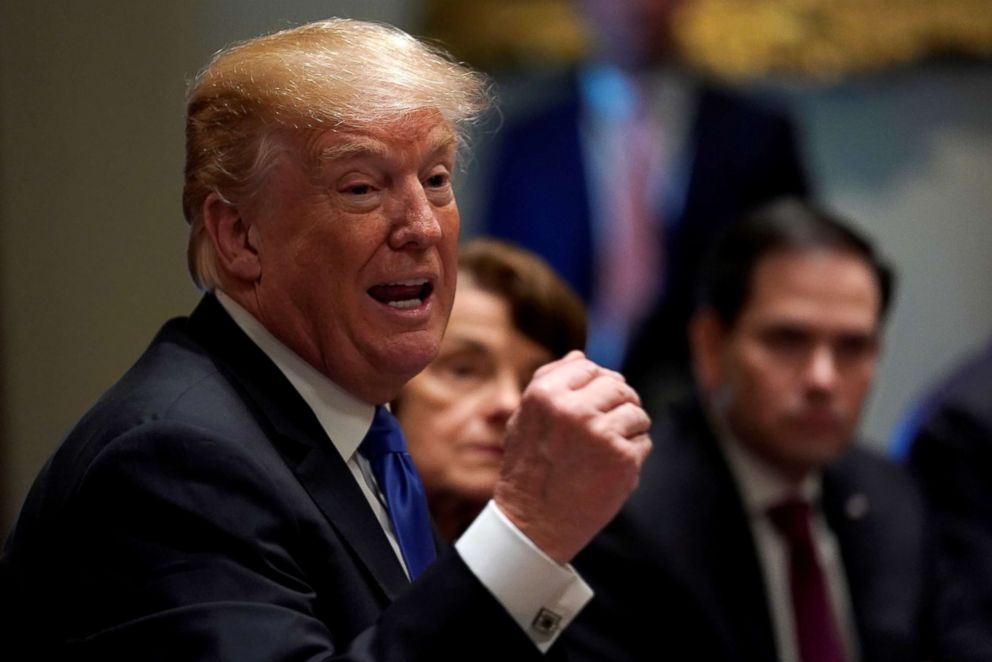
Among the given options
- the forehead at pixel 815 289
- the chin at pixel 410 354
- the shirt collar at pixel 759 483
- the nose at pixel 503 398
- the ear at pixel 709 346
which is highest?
the chin at pixel 410 354

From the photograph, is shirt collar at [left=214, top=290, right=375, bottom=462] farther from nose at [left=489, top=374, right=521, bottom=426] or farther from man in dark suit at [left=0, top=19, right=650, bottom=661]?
nose at [left=489, top=374, right=521, bottom=426]

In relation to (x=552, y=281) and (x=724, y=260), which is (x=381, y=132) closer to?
(x=552, y=281)

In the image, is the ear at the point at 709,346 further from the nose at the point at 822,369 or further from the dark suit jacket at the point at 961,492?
the dark suit jacket at the point at 961,492

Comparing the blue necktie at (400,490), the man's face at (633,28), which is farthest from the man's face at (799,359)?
the man's face at (633,28)

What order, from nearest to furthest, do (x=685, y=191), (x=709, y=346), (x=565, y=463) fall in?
(x=565, y=463) → (x=709, y=346) → (x=685, y=191)

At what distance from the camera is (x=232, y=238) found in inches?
58.7

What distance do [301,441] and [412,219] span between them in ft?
0.79

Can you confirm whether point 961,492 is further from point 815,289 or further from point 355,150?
point 355,150

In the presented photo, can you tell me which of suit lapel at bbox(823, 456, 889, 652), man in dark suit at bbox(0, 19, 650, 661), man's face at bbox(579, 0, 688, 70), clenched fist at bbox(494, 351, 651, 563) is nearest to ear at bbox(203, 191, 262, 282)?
man in dark suit at bbox(0, 19, 650, 661)

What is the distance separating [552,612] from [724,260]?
6.12 ft

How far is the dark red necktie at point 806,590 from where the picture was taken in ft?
8.59

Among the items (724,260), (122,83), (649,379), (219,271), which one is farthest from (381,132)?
(649,379)

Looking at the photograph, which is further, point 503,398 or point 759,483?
point 759,483

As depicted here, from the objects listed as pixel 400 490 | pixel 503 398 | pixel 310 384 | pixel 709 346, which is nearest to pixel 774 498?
pixel 709 346
